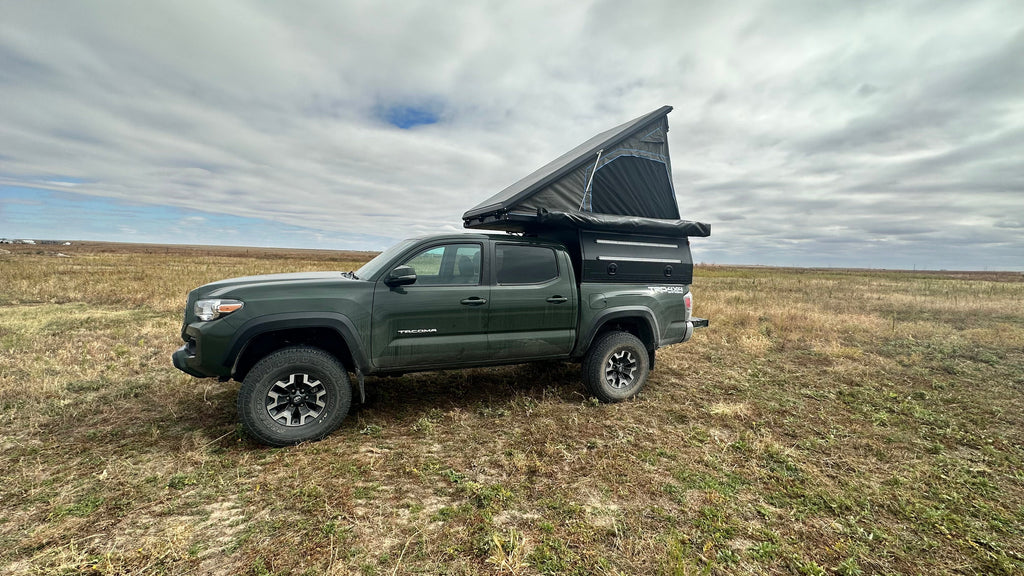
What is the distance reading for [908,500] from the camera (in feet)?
10.2

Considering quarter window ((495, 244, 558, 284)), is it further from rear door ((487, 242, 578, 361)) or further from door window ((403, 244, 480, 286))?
door window ((403, 244, 480, 286))

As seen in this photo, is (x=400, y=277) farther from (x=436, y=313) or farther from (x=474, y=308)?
(x=474, y=308)

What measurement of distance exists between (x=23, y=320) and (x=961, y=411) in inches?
606

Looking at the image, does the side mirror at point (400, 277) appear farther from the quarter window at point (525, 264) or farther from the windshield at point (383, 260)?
the quarter window at point (525, 264)

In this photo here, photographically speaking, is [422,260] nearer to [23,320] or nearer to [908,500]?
[908,500]

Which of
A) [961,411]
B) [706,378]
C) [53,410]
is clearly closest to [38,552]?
[53,410]

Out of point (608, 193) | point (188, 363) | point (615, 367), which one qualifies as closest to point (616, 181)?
point (608, 193)

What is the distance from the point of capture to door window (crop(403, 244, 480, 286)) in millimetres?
4379

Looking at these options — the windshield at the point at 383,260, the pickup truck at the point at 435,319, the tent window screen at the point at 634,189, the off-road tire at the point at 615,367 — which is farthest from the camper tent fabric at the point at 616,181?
the off-road tire at the point at 615,367

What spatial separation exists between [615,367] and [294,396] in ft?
11.3

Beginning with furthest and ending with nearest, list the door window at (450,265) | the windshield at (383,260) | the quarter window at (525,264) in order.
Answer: the quarter window at (525,264)
the door window at (450,265)
the windshield at (383,260)

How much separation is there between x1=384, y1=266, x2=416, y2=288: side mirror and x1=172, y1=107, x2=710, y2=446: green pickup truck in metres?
0.02

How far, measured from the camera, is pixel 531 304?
454 centimetres

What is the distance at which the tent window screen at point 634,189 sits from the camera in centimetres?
526
